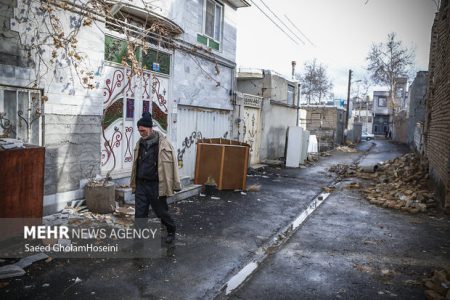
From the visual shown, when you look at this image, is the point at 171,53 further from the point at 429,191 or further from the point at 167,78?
the point at 429,191

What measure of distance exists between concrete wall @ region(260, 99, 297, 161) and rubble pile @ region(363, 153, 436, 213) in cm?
559

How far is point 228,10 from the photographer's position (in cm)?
1277

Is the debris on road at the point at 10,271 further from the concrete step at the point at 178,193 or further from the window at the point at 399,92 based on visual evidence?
the window at the point at 399,92

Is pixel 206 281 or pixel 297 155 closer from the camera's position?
pixel 206 281

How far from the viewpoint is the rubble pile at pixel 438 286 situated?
393cm

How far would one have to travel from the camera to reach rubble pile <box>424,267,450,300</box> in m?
3.93

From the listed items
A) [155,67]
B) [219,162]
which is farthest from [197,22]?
[219,162]

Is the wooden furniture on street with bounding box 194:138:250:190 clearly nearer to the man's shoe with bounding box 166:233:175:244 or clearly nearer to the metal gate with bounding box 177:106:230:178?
the metal gate with bounding box 177:106:230:178

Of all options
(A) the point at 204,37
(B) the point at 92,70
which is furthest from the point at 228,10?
(B) the point at 92,70

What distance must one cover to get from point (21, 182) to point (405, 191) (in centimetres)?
965

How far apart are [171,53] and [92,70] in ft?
10.0

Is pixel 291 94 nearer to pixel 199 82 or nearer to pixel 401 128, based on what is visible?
pixel 199 82
